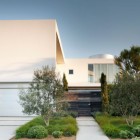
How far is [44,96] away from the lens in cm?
1406

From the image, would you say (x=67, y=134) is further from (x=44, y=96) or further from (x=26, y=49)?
(x=26, y=49)

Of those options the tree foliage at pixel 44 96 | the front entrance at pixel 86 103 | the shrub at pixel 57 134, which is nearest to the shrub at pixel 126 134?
the shrub at pixel 57 134

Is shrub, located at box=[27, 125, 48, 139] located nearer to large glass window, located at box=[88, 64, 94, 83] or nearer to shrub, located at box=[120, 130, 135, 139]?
shrub, located at box=[120, 130, 135, 139]

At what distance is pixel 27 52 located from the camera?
2233cm

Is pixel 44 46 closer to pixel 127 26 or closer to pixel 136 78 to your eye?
pixel 127 26

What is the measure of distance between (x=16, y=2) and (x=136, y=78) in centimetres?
792

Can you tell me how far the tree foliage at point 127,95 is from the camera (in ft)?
46.8

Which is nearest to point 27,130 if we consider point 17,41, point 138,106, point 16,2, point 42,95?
point 42,95

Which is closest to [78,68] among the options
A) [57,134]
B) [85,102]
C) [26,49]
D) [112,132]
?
[85,102]

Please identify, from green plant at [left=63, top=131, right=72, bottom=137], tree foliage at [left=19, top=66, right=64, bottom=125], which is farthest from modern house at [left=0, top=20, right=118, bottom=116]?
green plant at [left=63, top=131, right=72, bottom=137]

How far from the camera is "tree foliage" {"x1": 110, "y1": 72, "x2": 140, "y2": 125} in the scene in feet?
46.8

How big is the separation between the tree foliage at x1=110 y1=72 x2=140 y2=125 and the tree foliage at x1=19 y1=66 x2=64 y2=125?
8.70ft

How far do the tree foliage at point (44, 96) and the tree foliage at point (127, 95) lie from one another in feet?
8.70

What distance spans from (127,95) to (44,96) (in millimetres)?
3915
